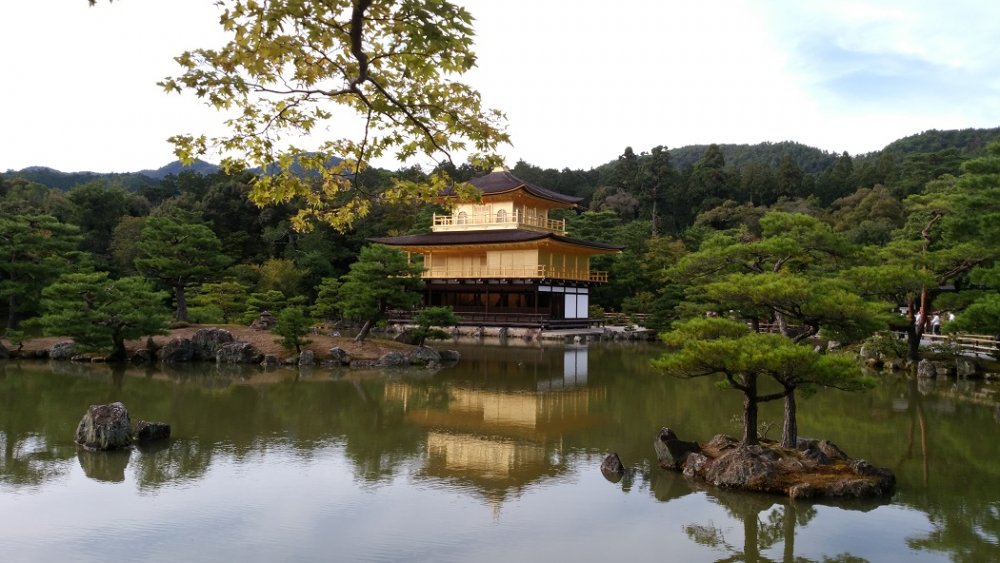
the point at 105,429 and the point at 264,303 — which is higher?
the point at 264,303

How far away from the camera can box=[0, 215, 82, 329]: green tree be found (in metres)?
19.5

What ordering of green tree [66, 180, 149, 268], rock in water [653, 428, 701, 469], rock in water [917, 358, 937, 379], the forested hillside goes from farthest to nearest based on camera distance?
green tree [66, 180, 149, 268] → rock in water [917, 358, 937, 379] → the forested hillside → rock in water [653, 428, 701, 469]

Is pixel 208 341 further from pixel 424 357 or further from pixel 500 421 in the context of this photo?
pixel 500 421

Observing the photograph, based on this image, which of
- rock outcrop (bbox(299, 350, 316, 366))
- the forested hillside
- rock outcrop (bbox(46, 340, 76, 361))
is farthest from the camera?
rock outcrop (bbox(46, 340, 76, 361))

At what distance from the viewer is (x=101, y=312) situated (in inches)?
643

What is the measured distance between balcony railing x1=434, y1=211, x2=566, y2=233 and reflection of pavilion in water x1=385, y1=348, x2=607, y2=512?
14.9 m

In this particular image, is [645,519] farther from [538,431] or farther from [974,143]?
[974,143]

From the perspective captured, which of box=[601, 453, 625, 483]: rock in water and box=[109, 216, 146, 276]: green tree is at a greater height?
box=[109, 216, 146, 276]: green tree

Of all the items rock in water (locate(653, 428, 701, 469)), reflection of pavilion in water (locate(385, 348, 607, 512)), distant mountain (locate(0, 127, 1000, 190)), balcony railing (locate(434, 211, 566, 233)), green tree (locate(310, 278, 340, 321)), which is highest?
distant mountain (locate(0, 127, 1000, 190))

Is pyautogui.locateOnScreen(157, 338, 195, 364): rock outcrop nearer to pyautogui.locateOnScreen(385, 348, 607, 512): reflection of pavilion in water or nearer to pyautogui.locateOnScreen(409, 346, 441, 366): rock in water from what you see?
pyautogui.locateOnScreen(409, 346, 441, 366): rock in water

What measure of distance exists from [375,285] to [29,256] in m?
10.4

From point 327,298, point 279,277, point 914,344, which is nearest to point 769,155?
point 279,277

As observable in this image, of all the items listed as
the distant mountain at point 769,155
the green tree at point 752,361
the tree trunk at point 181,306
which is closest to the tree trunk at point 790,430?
the green tree at point 752,361

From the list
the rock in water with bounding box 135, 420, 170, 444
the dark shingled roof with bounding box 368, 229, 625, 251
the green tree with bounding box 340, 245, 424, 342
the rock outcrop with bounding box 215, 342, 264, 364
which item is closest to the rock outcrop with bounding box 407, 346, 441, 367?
the green tree with bounding box 340, 245, 424, 342
